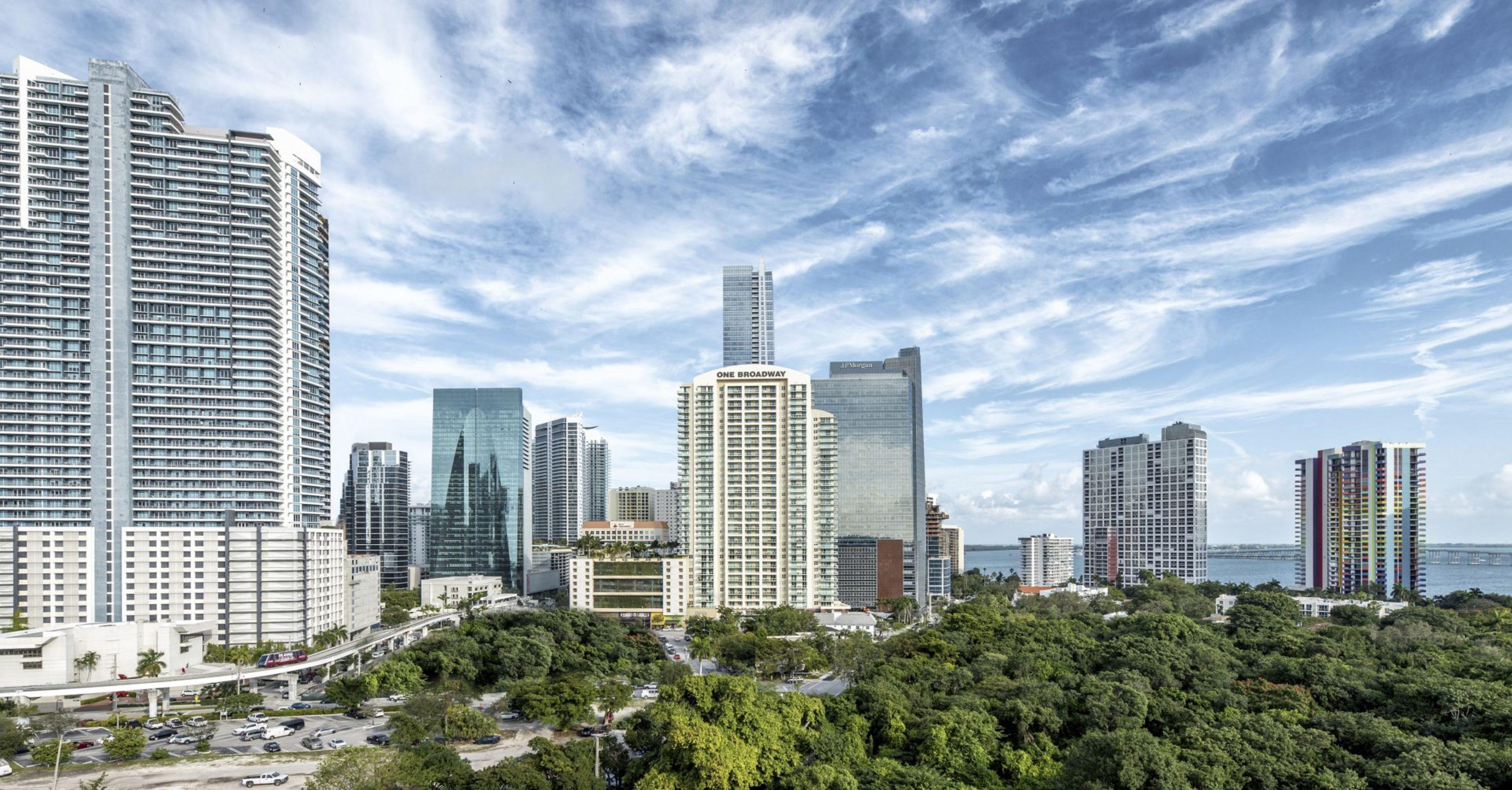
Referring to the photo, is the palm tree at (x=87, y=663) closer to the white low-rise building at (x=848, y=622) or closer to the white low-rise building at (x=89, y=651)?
the white low-rise building at (x=89, y=651)

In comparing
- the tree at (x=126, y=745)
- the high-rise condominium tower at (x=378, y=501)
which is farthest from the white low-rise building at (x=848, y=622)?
the high-rise condominium tower at (x=378, y=501)

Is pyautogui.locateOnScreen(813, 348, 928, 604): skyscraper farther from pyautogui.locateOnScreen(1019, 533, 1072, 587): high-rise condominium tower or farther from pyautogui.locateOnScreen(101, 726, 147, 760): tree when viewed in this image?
pyautogui.locateOnScreen(101, 726, 147, 760): tree

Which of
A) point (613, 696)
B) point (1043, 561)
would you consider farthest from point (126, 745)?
point (1043, 561)

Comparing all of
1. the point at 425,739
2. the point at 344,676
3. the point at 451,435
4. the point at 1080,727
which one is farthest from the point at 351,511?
the point at 1080,727

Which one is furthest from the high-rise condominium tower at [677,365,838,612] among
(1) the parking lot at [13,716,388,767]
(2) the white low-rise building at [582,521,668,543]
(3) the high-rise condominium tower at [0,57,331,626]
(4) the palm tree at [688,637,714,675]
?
(1) the parking lot at [13,716,388,767]

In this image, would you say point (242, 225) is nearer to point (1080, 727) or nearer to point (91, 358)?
point (91, 358)
